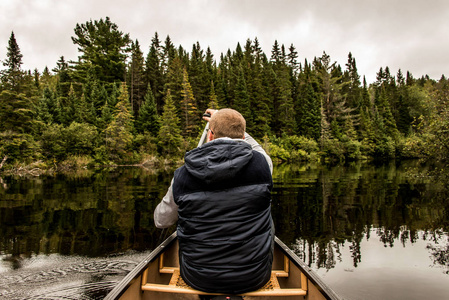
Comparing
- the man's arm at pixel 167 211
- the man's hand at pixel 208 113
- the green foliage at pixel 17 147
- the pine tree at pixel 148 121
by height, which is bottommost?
the man's arm at pixel 167 211

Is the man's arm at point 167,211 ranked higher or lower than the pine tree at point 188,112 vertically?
lower

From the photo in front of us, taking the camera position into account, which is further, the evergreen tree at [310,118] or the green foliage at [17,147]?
the evergreen tree at [310,118]

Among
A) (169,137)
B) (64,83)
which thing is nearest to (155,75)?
(64,83)

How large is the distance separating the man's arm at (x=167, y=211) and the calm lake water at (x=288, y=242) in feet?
4.48

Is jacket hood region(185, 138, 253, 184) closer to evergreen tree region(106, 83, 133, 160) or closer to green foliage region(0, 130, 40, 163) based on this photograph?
Answer: green foliage region(0, 130, 40, 163)

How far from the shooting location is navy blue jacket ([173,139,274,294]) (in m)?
1.82

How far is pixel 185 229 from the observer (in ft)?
6.48

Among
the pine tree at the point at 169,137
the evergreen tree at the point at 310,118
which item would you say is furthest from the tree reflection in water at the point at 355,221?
the evergreen tree at the point at 310,118

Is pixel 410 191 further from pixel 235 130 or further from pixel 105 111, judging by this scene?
pixel 105 111

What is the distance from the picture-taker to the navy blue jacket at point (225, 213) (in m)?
1.82

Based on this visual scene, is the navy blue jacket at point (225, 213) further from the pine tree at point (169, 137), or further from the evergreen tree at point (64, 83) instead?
the evergreen tree at point (64, 83)

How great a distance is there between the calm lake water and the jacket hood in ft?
6.64

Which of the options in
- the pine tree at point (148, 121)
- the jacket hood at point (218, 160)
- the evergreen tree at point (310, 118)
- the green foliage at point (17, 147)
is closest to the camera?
the jacket hood at point (218, 160)

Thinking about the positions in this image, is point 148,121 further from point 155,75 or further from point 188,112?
point 155,75
